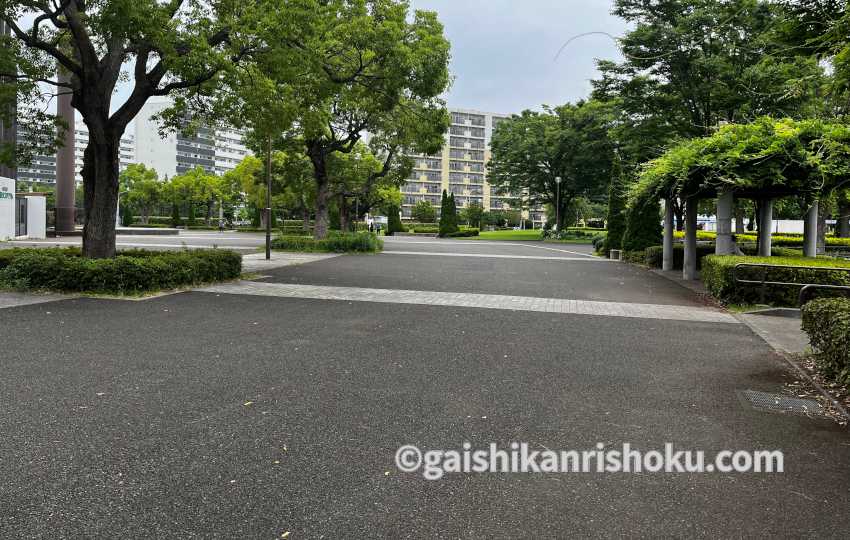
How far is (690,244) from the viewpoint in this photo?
652 inches

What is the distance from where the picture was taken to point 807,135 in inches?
443

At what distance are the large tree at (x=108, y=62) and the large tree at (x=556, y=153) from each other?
3258 cm

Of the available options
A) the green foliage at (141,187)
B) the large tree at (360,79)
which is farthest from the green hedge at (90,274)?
the green foliage at (141,187)

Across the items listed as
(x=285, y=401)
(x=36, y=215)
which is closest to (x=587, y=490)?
(x=285, y=401)

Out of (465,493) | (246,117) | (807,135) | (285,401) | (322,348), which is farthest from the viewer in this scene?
(246,117)

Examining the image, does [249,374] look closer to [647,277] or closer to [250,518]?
[250,518]

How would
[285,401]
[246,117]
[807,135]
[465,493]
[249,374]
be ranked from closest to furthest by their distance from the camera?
[465,493], [285,401], [249,374], [807,135], [246,117]

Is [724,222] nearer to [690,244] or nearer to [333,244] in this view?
[690,244]

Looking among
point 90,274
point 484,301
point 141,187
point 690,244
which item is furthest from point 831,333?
point 141,187

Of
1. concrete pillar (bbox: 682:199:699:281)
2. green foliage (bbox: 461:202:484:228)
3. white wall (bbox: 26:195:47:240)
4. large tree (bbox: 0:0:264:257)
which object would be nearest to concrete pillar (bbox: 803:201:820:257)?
concrete pillar (bbox: 682:199:699:281)

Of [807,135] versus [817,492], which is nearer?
[817,492]

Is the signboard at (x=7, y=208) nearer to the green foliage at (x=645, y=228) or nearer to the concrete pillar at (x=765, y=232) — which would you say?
the green foliage at (x=645, y=228)

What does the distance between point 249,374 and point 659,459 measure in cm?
361

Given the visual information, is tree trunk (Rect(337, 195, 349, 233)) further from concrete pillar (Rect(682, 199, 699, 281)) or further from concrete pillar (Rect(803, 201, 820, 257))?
concrete pillar (Rect(803, 201, 820, 257))
